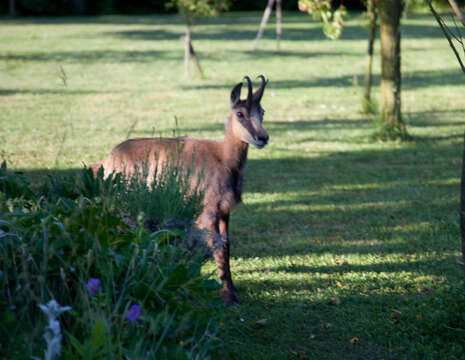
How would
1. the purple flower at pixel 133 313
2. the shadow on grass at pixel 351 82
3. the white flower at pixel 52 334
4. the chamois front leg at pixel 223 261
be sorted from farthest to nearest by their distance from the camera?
1. the shadow on grass at pixel 351 82
2. the chamois front leg at pixel 223 261
3. the purple flower at pixel 133 313
4. the white flower at pixel 52 334

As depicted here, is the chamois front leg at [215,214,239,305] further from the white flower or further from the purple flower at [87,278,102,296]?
the white flower

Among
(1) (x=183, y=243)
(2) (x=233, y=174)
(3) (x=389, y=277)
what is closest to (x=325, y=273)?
(3) (x=389, y=277)

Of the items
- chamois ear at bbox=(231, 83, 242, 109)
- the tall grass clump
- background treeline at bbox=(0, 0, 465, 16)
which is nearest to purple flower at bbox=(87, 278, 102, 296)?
the tall grass clump

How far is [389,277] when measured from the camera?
232 inches

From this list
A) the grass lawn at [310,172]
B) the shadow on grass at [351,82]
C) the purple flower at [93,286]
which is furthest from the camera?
the shadow on grass at [351,82]

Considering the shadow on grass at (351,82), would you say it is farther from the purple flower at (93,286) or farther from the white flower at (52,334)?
the white flower at (52,334)

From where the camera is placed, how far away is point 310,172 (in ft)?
32.9

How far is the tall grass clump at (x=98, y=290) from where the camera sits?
9.40ft

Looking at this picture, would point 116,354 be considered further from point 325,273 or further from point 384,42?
point 384,42

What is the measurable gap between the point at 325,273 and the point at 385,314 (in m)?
1.05

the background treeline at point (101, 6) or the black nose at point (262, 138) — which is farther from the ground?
the background treeline at point (101, 6)

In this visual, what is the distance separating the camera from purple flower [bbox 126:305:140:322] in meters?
3.01

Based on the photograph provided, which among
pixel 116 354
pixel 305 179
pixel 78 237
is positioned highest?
pixel 78 237

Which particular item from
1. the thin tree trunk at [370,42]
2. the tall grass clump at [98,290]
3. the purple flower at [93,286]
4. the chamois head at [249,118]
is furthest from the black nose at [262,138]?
the thin tree trunk at [370,42]
